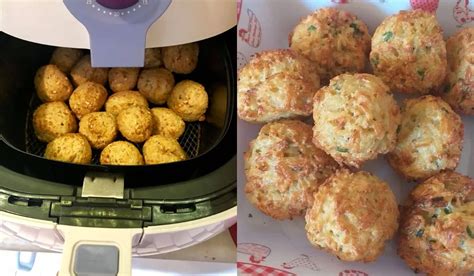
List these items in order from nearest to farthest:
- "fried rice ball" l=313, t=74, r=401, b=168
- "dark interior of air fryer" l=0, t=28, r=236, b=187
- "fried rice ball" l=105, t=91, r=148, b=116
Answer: "fried rice ball" l=313, t=74, r=401, b=168
"dark interior of air fryer" l=0, t=28, r=236, b=187
"fried rice ball" l=105, t=91, r=148, b=116

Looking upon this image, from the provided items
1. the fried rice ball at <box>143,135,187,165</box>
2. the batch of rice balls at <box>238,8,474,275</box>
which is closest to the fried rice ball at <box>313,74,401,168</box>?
the batch of rice balls at <box>238,8,474,275</box>

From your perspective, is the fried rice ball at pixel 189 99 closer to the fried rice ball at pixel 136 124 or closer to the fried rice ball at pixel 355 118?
the fried rice ball at pixel 136 124

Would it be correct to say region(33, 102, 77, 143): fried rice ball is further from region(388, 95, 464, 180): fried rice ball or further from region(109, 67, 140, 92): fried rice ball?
region(388, 95, 464, 180): fried rice ball

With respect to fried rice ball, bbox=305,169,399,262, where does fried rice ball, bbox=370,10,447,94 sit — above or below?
above

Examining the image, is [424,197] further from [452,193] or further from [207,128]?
[207,128]

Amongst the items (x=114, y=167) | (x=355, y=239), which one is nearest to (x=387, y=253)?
(x=355, y=239)

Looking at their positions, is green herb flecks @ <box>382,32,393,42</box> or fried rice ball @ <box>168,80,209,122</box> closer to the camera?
green herb flecks @ <box>382,32,393,42</box>

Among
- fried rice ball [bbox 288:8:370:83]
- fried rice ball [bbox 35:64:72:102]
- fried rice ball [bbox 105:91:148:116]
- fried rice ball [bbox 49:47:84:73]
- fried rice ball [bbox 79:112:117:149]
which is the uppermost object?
fried rice ball [bbox 288:8:370:83]
